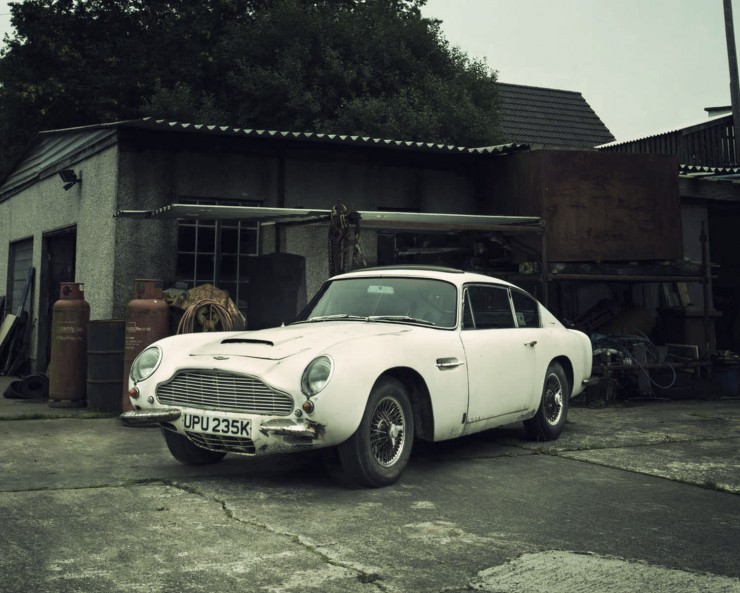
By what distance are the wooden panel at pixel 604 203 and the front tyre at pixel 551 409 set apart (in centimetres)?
388

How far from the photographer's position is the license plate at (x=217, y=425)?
16.6 ft

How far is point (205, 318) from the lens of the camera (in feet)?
29.3

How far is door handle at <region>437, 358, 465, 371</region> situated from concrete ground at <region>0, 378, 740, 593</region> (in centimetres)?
77

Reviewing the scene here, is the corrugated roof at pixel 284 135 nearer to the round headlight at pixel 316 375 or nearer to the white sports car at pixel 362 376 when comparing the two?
the white sports car at pixel 362 376

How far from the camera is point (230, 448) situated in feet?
17.1

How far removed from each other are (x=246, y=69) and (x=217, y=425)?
57.8 feet

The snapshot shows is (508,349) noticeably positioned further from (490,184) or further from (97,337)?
(490,184)

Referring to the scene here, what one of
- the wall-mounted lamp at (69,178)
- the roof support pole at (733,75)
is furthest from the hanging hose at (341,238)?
the roof support pole at (733,75)

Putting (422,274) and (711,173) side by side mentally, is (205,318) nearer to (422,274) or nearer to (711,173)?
(422,274)

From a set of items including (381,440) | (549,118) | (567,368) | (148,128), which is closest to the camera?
(381,440)

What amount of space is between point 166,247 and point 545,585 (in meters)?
8.45

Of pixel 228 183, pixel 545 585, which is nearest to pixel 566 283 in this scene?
pixel 228 183

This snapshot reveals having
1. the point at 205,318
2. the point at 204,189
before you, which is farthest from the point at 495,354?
the point at 204,189

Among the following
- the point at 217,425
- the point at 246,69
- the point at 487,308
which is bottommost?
the point at 217,425
